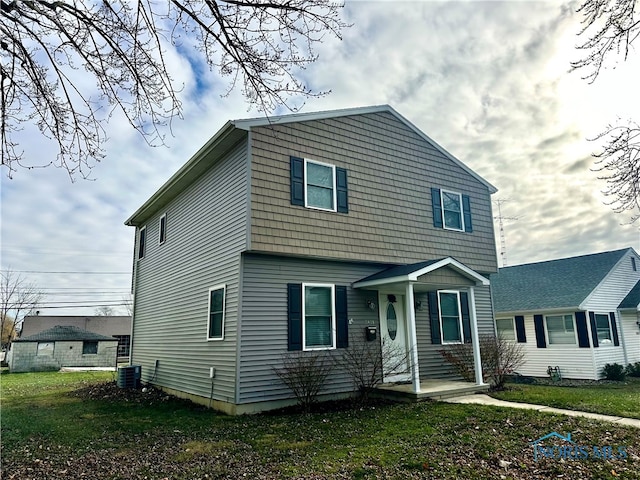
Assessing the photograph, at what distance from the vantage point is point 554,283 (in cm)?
1716

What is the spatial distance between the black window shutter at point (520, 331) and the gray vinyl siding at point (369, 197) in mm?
5484

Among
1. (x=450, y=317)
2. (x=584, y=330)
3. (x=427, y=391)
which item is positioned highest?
(x=450, y=317)

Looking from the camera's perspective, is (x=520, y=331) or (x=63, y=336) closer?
(x=520, y=331)

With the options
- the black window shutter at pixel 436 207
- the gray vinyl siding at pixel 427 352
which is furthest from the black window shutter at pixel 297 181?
the black window shutter at pixel 436 207

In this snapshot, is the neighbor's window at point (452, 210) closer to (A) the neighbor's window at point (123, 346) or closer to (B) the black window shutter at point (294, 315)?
(B) the black window shutter at point (294, 315)

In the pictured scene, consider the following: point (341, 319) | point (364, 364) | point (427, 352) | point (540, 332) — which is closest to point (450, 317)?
point (427, 352)

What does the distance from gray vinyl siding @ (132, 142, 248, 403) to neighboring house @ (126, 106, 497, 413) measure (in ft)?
0.17

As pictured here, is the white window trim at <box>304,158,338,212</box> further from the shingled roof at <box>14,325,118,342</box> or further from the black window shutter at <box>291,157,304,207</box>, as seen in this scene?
the shingled roof at <box>14,325,118,342</box>

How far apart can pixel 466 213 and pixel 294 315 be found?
20.4ft

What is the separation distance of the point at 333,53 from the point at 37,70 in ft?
12.0

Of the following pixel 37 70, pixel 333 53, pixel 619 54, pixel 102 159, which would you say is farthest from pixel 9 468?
pixel 619 54

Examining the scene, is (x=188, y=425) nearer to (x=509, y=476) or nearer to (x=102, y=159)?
(x=102, y=159)

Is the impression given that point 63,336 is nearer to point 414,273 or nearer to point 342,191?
point 342,191

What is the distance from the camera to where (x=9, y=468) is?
17.5ft
